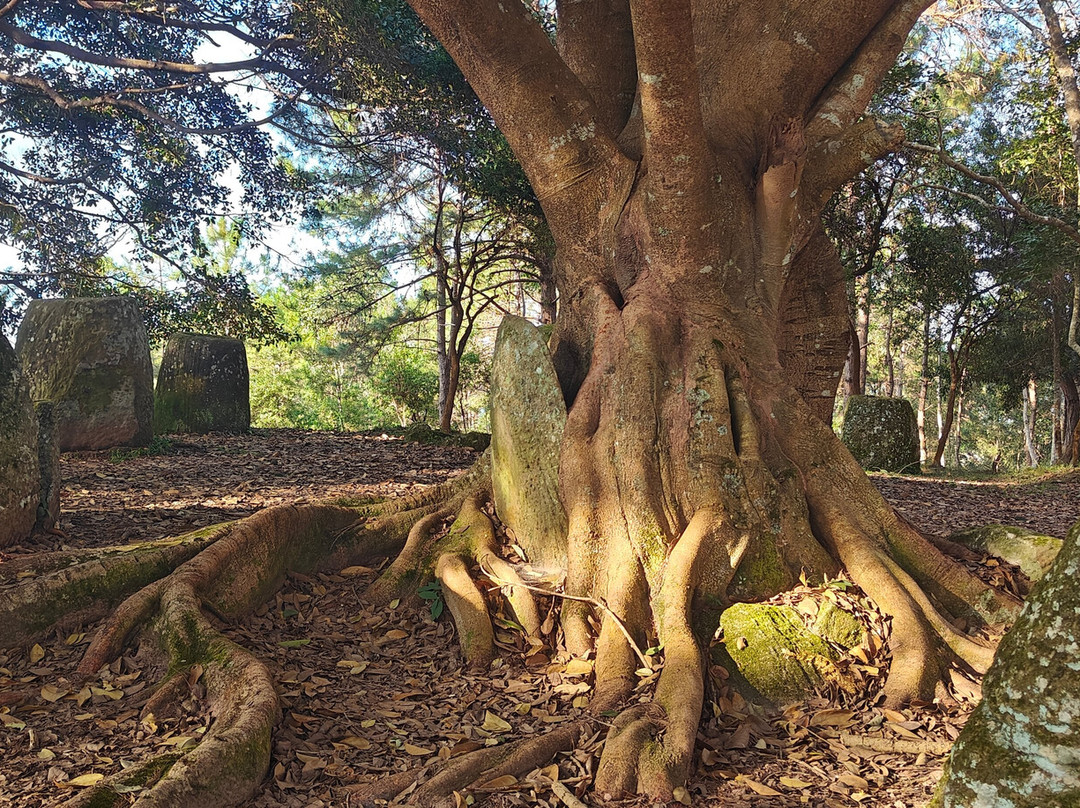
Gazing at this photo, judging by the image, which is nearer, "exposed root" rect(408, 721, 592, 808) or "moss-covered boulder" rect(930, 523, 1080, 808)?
"moss-covered boulder" rect(930, 523, 1080, 808)

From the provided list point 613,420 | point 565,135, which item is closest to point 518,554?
point 613,420

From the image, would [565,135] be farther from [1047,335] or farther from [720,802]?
[1047,335]

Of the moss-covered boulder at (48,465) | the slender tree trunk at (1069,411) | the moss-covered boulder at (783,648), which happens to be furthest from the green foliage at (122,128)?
the slender tree trunk at (1069,411)

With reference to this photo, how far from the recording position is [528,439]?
461cm

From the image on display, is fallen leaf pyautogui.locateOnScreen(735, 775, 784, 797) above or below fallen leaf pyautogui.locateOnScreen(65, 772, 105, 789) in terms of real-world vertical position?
below

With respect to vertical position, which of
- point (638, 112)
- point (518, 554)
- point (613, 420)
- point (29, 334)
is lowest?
point (518, 554)

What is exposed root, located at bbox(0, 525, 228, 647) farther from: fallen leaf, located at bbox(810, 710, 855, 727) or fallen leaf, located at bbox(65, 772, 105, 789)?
fallen leaf, located at bbox(810, 710, 855, 727)

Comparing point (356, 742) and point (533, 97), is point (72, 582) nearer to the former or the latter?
point (356, 742)

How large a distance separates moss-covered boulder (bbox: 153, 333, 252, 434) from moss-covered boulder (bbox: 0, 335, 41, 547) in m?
6.33

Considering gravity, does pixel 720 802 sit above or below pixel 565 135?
below

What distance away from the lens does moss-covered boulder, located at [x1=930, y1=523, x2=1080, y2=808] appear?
1.52m

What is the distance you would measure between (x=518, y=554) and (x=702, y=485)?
133 cm

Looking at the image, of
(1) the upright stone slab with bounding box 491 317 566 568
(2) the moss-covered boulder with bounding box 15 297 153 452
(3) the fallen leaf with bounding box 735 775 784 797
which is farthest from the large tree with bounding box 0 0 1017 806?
(2) the moss-covered boulder with bounding box 15 297 153 452

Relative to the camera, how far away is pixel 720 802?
108 inches
